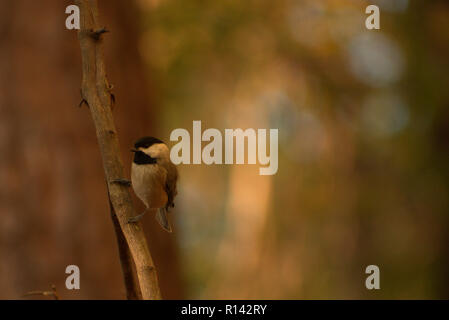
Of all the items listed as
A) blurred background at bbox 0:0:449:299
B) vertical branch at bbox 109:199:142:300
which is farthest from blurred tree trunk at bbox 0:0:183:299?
vertical branch at bbox 109:199:142:300

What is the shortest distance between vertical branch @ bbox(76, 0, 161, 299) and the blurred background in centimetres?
62

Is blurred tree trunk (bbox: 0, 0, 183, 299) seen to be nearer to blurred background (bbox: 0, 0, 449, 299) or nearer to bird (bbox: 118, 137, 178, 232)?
blurred background (bbox: 0, 0, 449, 299)

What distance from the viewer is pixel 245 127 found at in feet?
15.1

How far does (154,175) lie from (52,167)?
4.87 ft

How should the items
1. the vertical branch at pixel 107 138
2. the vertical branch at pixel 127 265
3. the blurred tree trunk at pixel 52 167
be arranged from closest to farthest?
the vertical branch at pixel 107 138
the vertical branch at pixel 127 265
the blurred tree trunk at pixel 52 167

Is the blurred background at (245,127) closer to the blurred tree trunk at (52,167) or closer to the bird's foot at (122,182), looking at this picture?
the blurred tree trunk at (52,167)

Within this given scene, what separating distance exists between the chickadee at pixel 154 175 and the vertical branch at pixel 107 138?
0.39 metres

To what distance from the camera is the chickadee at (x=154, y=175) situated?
46.3 inches

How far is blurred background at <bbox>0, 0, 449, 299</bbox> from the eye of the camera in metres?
2.52

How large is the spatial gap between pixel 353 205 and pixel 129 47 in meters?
3.03

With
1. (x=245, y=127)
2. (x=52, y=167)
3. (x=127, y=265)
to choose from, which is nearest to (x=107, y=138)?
(x=127, y=265)

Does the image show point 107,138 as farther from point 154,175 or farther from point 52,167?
point 52,167

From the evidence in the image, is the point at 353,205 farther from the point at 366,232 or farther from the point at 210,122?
the point at 210,122

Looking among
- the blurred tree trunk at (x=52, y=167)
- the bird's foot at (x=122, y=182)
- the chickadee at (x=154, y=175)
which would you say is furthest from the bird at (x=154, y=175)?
the blurred tree trunk at (x=52, y=167)
